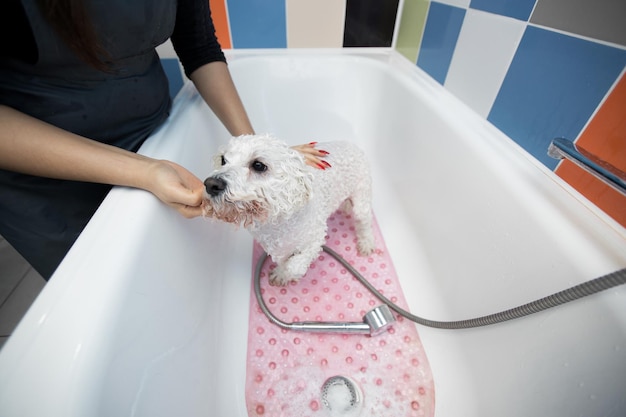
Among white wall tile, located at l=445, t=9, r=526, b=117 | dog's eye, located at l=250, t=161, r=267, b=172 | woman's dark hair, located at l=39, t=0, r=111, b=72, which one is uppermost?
white wall tile, located at l=445, t=9, r=526, b=117

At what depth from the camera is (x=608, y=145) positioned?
1.66 feet

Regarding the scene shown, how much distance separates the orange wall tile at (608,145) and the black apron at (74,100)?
843 millimetres

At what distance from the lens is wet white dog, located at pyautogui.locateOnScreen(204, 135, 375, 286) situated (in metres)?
0.56

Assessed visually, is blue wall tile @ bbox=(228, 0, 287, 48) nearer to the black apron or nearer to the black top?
the black top

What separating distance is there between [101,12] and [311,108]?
3.12 feet

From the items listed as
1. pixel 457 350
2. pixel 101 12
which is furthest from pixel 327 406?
pixel 101 12

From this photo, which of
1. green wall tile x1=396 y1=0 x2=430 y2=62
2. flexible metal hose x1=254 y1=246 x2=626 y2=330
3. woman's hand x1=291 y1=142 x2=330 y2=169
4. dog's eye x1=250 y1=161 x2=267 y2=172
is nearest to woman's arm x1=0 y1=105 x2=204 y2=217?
dog's eye x1=250 y1=161 x2=267 y2=172

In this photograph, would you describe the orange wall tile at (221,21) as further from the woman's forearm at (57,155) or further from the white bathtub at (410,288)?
the woman's forearm at (57,155)

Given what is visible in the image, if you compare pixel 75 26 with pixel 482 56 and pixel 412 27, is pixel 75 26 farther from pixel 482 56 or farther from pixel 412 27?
pixel 412 27

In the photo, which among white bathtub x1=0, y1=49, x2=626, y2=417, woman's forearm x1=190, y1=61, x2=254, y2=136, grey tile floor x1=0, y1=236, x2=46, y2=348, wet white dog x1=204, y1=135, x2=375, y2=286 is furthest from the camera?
grey tile floor x1=0, y1=236, x2=46, y2=348

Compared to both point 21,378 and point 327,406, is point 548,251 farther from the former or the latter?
point 21,378

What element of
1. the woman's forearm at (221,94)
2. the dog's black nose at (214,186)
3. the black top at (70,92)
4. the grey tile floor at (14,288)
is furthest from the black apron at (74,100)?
the grey tile floor at (14,288)

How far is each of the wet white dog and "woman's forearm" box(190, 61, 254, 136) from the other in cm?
22

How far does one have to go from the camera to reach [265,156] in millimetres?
584
